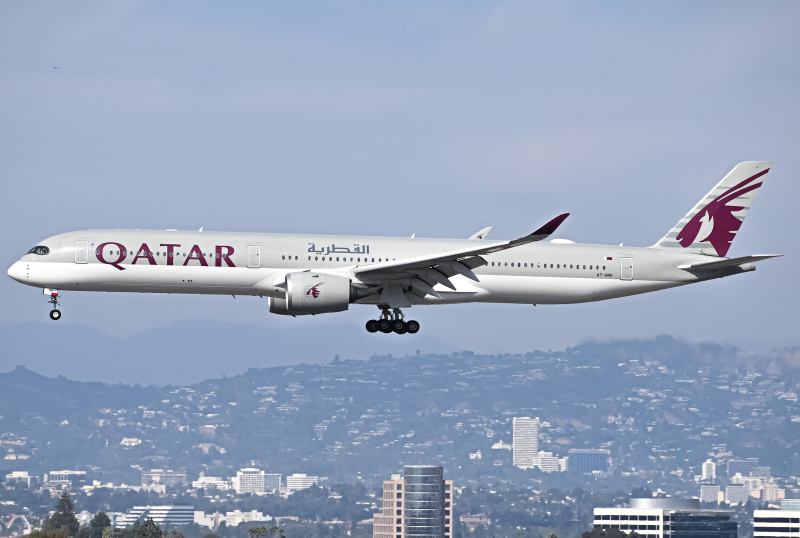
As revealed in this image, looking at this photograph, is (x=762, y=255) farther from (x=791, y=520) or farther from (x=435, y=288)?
(x=791, y=520)

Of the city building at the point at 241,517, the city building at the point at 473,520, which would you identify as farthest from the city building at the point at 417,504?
the city building at the point at 241,517

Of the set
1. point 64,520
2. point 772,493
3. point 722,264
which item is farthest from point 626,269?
point 772,493

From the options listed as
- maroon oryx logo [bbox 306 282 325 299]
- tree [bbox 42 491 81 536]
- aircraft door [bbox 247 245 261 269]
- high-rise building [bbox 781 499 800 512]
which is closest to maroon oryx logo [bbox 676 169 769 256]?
maroon oryx logo [bbox 306 282 325 299]

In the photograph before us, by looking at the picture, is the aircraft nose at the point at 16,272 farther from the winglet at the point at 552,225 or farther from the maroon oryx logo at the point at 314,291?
the winglet at the point at 552,225

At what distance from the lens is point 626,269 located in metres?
45.3

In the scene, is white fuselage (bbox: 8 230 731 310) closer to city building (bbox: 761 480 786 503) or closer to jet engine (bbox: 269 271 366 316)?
jet engine (bbox: 269 271 366 316)

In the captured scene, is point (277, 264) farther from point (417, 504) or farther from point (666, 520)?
point (417, 504)

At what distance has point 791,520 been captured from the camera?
112250 mm

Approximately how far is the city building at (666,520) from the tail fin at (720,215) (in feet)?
236

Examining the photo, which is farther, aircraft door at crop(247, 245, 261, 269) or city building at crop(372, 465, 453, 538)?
city building at crop(372, 465, 453, 538)

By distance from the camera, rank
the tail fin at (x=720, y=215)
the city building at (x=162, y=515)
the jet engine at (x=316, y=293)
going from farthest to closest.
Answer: the city building at (x=162, y=515)
the tail fin at (x=720, y=215)
the jet engine at (x=316, y=293)

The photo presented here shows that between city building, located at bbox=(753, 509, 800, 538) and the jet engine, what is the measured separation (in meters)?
86.6

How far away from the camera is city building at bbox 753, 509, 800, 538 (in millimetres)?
111938

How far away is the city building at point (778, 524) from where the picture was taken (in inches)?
4407
